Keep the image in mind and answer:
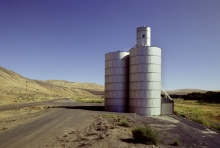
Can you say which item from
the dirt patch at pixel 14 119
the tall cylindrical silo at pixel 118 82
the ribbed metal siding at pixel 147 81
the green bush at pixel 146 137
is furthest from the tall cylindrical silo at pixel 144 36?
the green bush at pixel 146 137

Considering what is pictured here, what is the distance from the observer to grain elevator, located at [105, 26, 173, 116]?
3394 centimetres

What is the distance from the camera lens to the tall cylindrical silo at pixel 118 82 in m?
37.9

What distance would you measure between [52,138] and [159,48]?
24.8m

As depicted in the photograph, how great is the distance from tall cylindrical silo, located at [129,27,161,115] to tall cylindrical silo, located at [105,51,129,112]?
3.24 metres

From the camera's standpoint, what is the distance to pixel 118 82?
1497 inches

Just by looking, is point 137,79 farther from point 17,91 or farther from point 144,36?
point 17,91

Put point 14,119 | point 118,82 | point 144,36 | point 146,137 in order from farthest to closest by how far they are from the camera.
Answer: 1. point 144,36
2. point 118,82
3. point 14,119
4. point 146,137

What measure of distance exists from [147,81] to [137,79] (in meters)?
1.66

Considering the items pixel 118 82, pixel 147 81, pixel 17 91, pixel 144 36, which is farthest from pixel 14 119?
pixel 17 91

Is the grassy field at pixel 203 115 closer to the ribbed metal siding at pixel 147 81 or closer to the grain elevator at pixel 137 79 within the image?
the grain elevator at pixel 137 79

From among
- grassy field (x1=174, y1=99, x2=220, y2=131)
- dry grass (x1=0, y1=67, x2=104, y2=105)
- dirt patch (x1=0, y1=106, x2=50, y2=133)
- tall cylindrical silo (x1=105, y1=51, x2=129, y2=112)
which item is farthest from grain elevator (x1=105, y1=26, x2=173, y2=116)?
dry grass (x1=0, y1=67, x2=104, y2=105)

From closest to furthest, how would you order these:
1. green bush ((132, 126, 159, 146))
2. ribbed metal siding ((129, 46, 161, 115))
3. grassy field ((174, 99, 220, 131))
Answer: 1. green bush ((132, 126, 159, 146))
2. grassy field ((174, 99, 220, 131))
3. ribbed metal siding ((129, 46, 161, 115))

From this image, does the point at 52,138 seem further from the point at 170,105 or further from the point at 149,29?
the point at 149,29

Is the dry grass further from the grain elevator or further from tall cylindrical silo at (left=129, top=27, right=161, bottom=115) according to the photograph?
tall cylindrical silo at (left=129, top=27, right=161, bottom=115)
